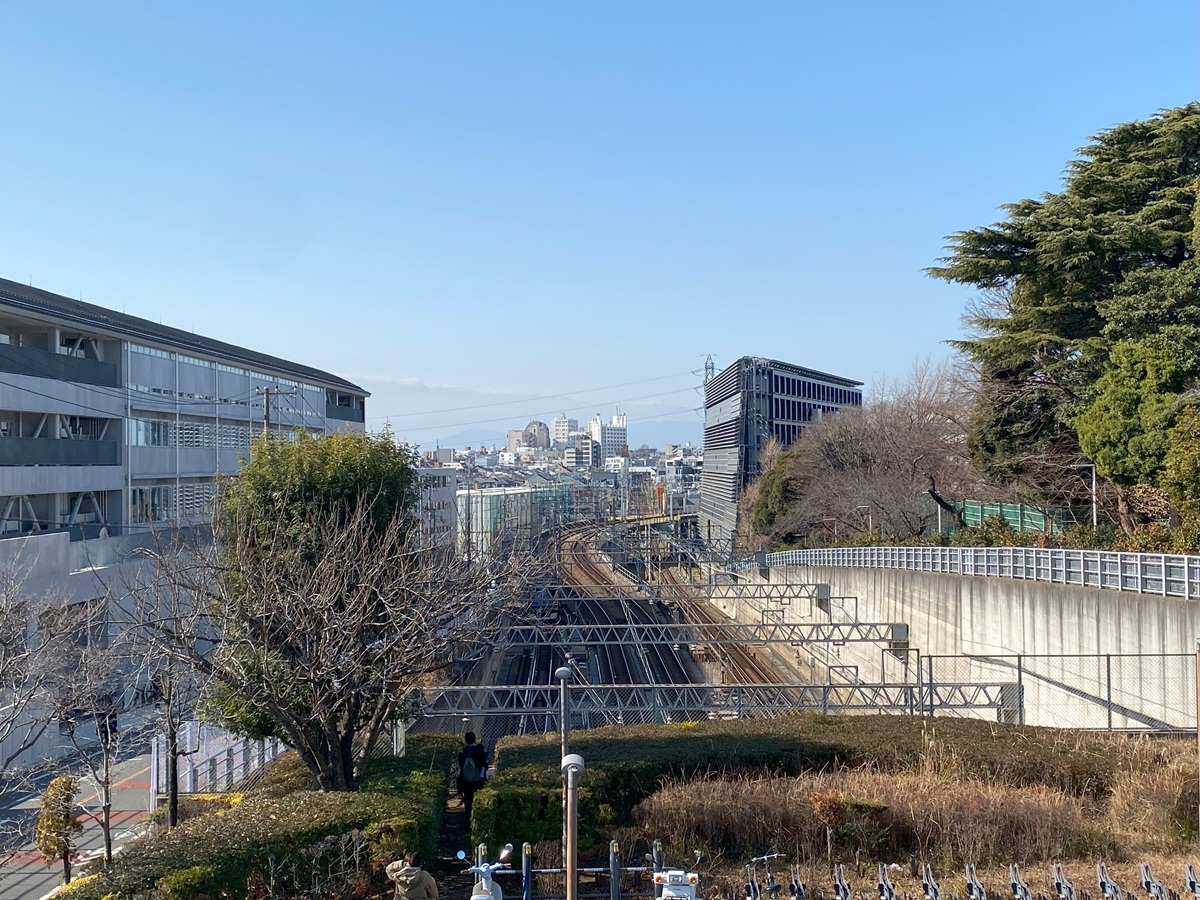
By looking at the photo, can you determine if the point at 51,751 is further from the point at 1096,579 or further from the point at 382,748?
the point at 1096,579

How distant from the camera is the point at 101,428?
23172 mm

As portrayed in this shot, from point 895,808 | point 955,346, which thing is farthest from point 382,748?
point 955,346

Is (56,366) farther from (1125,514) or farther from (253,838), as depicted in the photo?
(1125,514)

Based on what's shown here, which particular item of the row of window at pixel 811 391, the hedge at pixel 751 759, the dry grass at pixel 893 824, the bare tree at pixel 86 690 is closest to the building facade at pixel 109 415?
the bare tree at pixel 86 690

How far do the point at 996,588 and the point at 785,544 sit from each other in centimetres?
2940

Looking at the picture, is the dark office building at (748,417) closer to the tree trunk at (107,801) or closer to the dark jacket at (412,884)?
the tree trunk at (107,801)

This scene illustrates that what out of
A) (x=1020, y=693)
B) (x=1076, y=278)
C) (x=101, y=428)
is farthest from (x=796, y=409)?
(x=1020, y=693)

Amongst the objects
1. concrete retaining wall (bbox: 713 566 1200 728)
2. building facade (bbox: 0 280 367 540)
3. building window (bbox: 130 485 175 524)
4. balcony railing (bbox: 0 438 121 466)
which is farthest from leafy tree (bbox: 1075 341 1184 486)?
balcony railing (bbox: 0 438 121 466)

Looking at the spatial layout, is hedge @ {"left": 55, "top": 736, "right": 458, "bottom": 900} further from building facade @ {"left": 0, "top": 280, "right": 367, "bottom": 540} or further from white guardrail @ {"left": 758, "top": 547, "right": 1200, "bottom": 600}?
white guardrail @ {"left": 758, "top": 547, "right": 1200, "bottom": 600}

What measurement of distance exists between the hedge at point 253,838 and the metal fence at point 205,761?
3150mm

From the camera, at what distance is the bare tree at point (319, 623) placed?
8.89 meters

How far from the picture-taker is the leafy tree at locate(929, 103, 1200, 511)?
20109 millimetres

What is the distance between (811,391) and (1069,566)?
56091 millimetres

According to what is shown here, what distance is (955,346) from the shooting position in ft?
83.1
